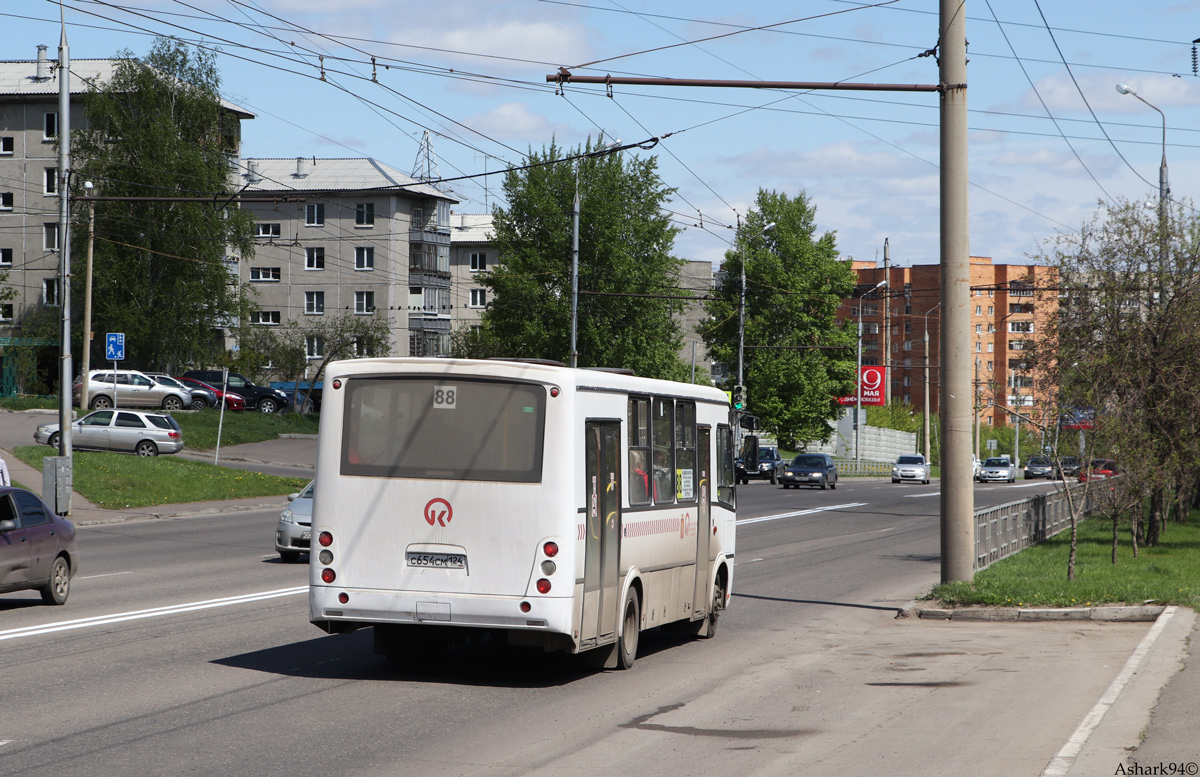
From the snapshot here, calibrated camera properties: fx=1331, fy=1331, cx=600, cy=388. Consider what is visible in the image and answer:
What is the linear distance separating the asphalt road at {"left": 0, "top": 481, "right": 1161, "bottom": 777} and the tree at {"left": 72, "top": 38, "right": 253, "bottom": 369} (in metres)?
46.4

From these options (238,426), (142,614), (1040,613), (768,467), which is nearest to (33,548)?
(142,614)

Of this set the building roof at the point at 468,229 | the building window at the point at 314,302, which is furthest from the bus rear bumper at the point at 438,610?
the building roof at the point at 468,229

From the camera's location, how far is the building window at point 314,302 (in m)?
89.0

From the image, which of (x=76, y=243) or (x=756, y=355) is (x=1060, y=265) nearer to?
(x=76, y=243)

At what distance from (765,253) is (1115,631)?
236 ft

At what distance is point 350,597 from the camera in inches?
408

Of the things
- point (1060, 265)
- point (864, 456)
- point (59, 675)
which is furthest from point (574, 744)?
point (864, 456)

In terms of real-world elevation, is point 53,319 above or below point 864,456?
above

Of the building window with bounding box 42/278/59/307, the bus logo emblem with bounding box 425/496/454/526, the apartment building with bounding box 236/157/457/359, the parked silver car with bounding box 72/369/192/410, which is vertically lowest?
the bus logo emblem with bounding box 425/496/454/526

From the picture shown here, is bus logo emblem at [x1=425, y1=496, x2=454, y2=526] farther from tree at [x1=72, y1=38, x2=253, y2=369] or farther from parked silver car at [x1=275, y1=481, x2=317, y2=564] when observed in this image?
tree at [x1=72, y1=38, x2=253, y2=369]

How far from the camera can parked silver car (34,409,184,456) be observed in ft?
140

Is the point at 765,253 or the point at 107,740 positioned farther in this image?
the point at 765,253

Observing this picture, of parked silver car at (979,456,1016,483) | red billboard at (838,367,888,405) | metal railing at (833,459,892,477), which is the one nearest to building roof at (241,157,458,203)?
red billboard at (838,367,888,405)

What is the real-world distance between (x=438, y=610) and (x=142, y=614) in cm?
576
